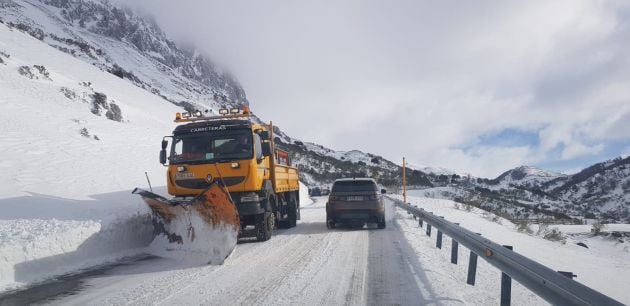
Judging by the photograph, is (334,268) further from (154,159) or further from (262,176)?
(154,159)

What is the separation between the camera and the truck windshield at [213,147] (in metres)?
10.1

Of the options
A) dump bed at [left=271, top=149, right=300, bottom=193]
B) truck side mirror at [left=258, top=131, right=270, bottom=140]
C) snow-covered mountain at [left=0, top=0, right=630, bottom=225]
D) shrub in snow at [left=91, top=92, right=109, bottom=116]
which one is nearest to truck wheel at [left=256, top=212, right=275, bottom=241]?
dump bed at [left=271, top=149, right=300, bottom=193]

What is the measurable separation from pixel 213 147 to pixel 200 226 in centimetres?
223

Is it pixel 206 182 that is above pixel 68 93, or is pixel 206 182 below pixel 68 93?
below

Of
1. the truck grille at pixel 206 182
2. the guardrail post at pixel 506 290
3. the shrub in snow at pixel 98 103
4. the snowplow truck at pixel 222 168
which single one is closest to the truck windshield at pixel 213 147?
the snowplow truck at pixel 222 168

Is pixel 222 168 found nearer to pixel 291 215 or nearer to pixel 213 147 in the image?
pixel 213 147

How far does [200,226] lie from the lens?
28.3 ft

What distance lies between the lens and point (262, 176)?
1073 centimetres

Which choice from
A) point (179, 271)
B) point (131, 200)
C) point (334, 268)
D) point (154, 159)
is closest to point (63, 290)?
point (179, 271)

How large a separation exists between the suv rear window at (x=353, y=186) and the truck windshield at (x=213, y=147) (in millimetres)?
4683

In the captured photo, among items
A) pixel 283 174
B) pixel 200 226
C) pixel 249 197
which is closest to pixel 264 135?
pixel 249 197

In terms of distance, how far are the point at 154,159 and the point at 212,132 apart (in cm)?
1330

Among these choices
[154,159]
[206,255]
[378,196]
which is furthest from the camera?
[154,159]

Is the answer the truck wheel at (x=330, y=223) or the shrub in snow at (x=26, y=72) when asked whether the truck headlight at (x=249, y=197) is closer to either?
the truck wheel at (x=330, y=223)
